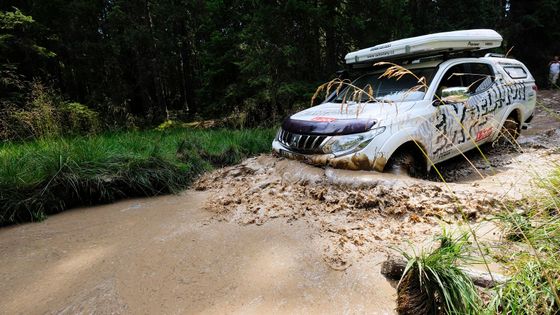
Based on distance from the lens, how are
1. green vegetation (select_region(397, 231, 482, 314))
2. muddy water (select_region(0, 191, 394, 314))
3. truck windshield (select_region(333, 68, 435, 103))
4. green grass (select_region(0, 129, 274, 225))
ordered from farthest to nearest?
truck windshield (select_region(333, 68, 435, 103))
green grass (select_region(0, 129, 274, 225))
muddy water (select_region(0, 191, 394, 314))
green vegetation (select_region(397, 231, 482, 314))

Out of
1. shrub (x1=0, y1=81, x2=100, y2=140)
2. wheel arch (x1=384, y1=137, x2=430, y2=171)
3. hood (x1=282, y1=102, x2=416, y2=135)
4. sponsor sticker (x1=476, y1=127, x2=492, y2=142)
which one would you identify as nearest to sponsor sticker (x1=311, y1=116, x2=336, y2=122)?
hood (x1=282, y1=102, x2=416, y2=135)

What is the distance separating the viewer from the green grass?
14.3 feet

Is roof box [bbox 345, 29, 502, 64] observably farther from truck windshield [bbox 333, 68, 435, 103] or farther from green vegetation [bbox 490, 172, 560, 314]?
green vegetation [bbox 490, 172, 560, 314]

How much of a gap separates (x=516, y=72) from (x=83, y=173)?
8193 mm

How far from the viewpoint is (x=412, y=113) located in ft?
14.4

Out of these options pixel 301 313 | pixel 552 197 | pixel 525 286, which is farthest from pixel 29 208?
pixel 552 197

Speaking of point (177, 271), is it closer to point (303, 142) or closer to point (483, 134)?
point (303, 142)

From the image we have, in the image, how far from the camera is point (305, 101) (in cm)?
932

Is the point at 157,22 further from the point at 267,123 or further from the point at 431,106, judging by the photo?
the point at 431,106

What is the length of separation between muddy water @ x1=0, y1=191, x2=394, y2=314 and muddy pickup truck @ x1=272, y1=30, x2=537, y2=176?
1373 millimetres

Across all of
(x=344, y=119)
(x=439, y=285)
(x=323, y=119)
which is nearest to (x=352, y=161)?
(x=344, y=119)

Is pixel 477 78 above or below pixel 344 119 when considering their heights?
above

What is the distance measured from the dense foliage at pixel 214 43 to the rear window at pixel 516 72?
382 centimetres

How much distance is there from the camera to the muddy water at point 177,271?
7.79 ft
